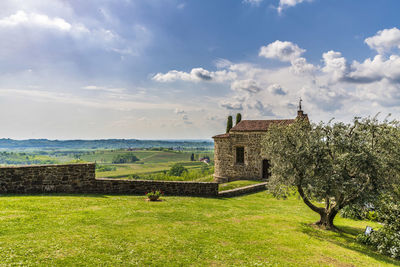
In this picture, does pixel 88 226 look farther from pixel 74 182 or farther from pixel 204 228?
pixel 74 182

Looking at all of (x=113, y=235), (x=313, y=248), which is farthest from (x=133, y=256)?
(x=313, y=248)

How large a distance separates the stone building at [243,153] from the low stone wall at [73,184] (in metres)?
15.4

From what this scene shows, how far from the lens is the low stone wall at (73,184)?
14352 mm

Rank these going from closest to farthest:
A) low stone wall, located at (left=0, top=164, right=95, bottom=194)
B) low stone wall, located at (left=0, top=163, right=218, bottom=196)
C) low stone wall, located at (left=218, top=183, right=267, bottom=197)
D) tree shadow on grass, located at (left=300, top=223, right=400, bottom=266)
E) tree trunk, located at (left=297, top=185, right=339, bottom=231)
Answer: tree shadow on grass, located at (left=300, top=223, right=400, bottom=266)
tree trunk, located at (left=297, top=185, right=339, bottom=231)
low stone wall, located at (left=0, top=164, right=95, bottom=194)
low stone wall, located at (left=0, top=163, right=218, bottom=196)
low stone wall, located at (left=218, top=183, right=267, bottom=197)

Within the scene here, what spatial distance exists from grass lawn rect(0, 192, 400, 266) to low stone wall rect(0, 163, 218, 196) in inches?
62.9

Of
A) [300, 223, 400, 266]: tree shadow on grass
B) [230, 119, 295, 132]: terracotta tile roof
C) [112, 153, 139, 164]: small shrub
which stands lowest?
[112, 153, 139, 164]: small shrub

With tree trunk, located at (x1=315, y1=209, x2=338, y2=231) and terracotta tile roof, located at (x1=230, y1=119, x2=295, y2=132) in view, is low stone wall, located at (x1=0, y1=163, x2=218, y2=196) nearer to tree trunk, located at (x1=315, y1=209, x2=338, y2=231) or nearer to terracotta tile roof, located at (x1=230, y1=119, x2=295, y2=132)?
tree trunk, located at (x1=315, y1=209, x2=338, y2=231)

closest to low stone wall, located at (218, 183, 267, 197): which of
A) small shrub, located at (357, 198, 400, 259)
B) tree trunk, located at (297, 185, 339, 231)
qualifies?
tree trunk, located at (297, 185, 339, 231)

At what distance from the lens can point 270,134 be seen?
13.2 metres

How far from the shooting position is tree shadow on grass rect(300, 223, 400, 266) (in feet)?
32.6

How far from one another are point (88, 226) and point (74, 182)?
7.53 m

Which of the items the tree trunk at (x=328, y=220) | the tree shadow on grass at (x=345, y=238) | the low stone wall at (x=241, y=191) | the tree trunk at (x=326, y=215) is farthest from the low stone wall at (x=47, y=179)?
the tree trunk at (x=328, y=220)

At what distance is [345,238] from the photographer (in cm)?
1166

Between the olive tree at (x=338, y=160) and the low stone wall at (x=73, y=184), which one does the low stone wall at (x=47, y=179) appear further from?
the olive tree at (x=338, y=160)
